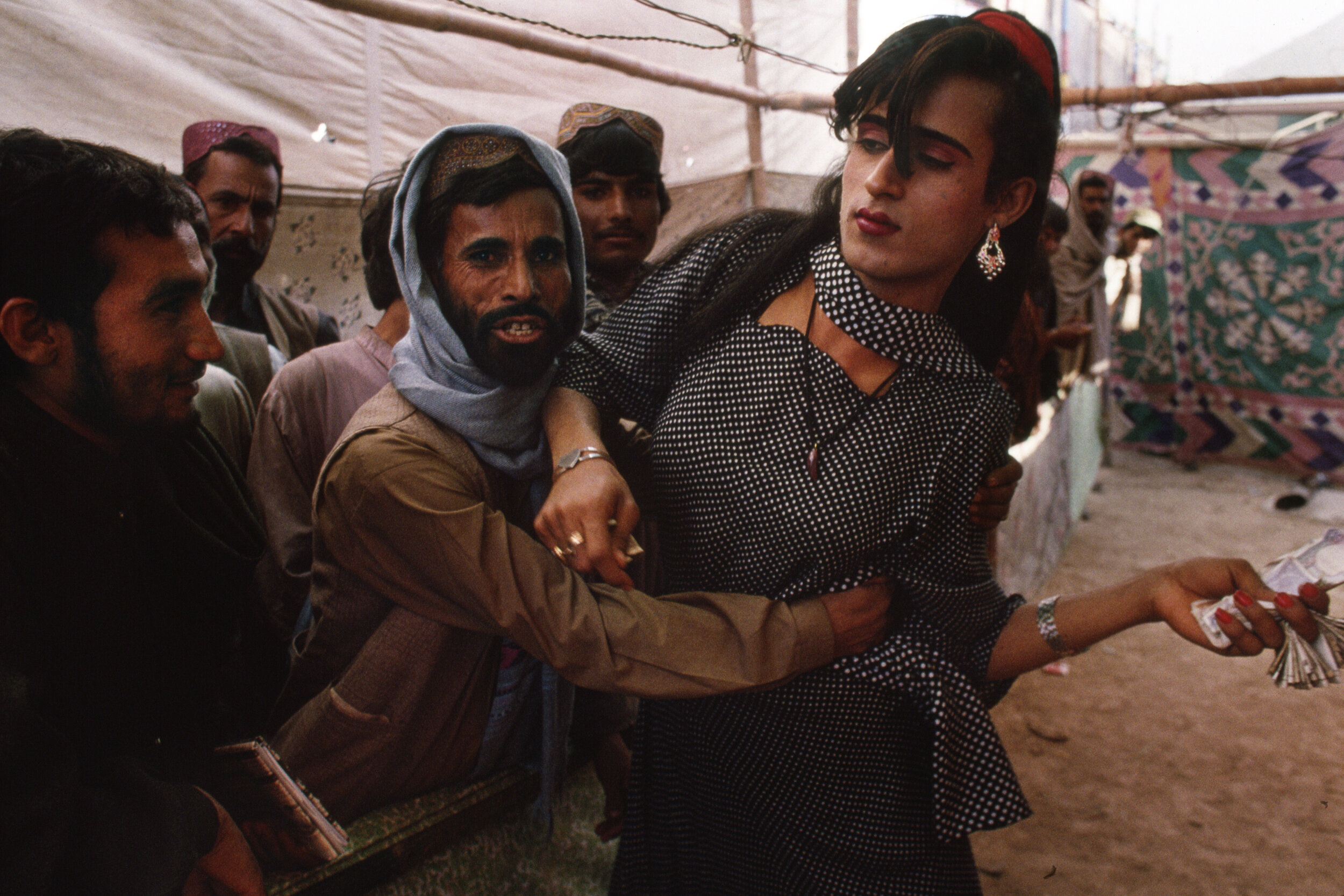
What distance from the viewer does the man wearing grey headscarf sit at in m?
1.29

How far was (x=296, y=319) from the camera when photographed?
9.43 ft

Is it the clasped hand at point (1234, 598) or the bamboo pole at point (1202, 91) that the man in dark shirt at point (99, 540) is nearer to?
the clasped hand at point (1234, 598)

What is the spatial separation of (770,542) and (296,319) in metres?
2.18

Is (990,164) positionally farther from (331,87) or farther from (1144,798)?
(1144,798)

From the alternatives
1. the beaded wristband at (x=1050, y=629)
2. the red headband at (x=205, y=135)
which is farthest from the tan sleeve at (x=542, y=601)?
the red headband at (x=205, y=135)

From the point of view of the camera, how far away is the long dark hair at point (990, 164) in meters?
1.24

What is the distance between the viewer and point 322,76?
2938mm

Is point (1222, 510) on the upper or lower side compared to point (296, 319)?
lower

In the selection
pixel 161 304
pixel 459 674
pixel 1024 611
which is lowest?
pixel 459 674

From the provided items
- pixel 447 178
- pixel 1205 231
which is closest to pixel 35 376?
pixel 447 178

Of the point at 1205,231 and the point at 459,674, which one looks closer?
the point at 459,674

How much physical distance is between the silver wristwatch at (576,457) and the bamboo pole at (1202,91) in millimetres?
5341

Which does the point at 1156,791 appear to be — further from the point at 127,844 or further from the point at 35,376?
the point at 35,376

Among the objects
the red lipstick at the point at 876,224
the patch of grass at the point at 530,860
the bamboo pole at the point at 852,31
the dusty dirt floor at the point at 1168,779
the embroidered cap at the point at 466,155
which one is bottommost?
the dusty dirt floor at the point at 1168,779
